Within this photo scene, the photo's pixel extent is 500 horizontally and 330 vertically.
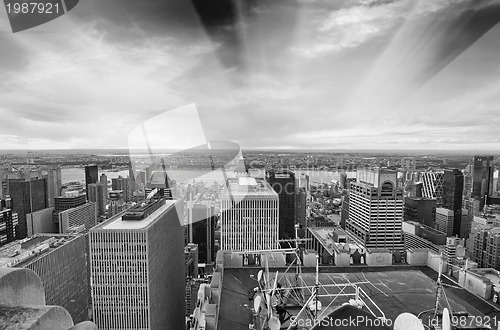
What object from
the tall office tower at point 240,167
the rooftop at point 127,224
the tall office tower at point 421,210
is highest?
the tall office tower at point 240,167

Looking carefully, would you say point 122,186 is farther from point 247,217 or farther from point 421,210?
point 421,210

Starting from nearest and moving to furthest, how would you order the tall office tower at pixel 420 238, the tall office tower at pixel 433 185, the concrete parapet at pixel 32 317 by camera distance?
the concrete parapet at pixel 32 317
the tall office tower at pixel 420 238
the tall office tower at pixel 433 185

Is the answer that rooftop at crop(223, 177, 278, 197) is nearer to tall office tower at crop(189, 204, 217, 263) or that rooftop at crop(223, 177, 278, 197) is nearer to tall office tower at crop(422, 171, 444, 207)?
tall office tower at crop(189, 204, 217, 263)

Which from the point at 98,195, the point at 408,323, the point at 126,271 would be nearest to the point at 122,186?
the point at 98,195

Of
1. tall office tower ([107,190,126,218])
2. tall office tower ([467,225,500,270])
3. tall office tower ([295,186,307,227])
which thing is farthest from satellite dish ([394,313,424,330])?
tall office tower ([107,190,126,218])

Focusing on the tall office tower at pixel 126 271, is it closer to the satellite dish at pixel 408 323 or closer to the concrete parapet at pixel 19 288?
the concrete parapet at pixel 19 288

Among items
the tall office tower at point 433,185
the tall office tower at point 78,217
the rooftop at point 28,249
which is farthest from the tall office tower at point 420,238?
the tall office tower at point 78,217

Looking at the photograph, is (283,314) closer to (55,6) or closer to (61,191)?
(55,6)
